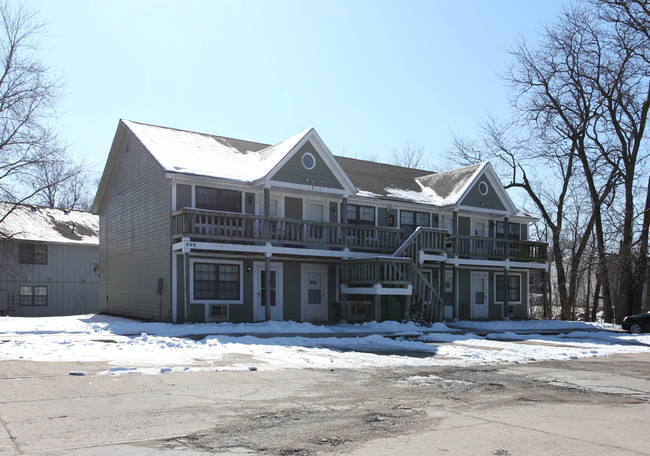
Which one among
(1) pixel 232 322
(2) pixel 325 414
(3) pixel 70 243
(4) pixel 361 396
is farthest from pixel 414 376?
(3) pixel 70 243

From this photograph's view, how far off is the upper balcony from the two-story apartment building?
0.17ft

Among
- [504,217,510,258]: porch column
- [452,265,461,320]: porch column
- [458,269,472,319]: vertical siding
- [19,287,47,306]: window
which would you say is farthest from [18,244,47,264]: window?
[504,217,510,258]: porch column

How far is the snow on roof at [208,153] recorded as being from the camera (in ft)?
72.5

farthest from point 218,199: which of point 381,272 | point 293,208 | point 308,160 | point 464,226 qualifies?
point 464,226

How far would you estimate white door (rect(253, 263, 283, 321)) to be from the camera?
76.7 feet

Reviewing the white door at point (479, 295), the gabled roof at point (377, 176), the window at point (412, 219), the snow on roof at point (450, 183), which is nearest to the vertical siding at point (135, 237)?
the gabled roof at point (377, 176)

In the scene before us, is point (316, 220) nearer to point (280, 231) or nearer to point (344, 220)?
point (344, 220)

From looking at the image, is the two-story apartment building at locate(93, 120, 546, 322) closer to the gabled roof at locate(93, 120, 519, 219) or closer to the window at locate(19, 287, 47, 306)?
the gabled roof at locate(93, 120, 519, 219)

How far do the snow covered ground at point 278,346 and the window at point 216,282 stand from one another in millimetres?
2376

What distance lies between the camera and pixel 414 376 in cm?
1121

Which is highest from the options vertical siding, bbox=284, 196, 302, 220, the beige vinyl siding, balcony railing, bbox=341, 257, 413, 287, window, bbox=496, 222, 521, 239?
the beige vinyl siding

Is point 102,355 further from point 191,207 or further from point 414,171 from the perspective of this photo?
point 414,171

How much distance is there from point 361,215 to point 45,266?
1939 centimetres

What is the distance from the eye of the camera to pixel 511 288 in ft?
106
